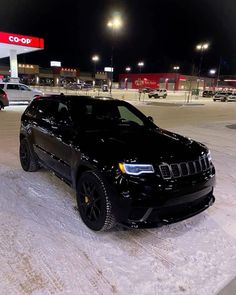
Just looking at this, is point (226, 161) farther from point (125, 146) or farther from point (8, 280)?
point (8, 280)

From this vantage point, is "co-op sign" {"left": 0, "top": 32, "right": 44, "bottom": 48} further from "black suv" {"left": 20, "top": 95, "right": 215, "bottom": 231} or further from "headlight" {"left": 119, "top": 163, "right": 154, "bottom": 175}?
"headlight" {"left": 119, "top": 163, "right": 154, "bottom": 175}

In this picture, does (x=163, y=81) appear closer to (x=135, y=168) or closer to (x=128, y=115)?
(x=128, y=115)

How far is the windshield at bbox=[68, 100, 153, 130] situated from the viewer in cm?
414

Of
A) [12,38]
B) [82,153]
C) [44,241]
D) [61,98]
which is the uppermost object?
[12,38]

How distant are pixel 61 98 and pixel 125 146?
177 centimetres

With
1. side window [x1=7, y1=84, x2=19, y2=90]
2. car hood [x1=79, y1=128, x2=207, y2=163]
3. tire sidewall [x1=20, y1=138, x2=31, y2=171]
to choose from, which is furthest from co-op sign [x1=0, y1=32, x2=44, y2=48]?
car hood [x1=79, y1=128, x2=207, y2=163]

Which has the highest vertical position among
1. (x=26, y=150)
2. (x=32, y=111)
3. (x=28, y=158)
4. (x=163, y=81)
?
(x=163, y=81)

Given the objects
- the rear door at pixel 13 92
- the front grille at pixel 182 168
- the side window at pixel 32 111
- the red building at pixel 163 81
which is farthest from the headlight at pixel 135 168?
the red building at pixel 163 81

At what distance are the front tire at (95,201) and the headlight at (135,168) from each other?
0.26 m

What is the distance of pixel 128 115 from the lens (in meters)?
5.03

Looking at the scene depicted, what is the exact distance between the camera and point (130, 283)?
263 centimetres

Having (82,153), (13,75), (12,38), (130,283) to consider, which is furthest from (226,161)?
(13,75)

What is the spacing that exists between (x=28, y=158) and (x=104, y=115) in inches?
74.2

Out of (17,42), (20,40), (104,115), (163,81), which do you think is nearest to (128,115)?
(104,115)
